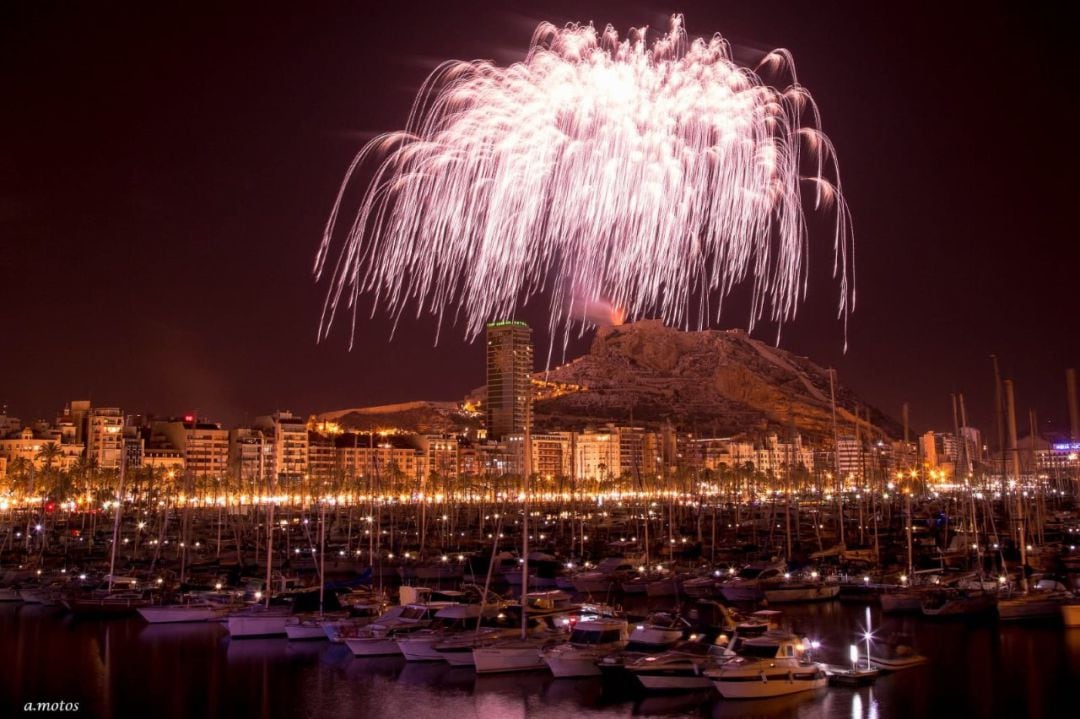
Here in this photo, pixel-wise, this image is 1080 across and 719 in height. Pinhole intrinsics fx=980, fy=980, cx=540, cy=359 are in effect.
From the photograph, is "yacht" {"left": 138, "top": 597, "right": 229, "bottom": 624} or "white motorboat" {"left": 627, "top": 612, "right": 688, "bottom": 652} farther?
"yacht" {"left": 138, "top": 597, "right": 229, "bottom": 624}

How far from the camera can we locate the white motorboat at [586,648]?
19.6m

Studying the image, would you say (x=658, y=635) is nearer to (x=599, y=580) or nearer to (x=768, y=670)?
(x=768, y=670)

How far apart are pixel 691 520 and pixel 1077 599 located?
134 feet

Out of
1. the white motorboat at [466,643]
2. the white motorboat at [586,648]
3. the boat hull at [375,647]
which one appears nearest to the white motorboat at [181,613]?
the boat hull at [375,647]

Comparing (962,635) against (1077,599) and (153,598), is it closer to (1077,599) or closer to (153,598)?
(1077,599)

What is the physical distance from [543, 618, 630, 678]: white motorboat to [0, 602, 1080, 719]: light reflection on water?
27 centimetres

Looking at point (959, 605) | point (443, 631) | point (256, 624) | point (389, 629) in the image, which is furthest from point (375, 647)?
point (959, 605)

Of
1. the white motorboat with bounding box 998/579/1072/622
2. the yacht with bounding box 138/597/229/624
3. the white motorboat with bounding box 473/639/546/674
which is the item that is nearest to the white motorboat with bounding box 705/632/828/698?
the white motorboat with bounding box 473/639/546/674

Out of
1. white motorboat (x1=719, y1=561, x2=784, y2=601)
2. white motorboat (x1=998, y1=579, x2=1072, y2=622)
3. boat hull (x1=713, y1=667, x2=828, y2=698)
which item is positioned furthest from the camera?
white motorboat (x1=719, y1=561, x2=784, y2=601)

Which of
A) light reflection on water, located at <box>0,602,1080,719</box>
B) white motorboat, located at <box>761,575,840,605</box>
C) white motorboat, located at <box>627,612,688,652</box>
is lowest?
light reflection on water, located at <box>0,602,1080,719</box>

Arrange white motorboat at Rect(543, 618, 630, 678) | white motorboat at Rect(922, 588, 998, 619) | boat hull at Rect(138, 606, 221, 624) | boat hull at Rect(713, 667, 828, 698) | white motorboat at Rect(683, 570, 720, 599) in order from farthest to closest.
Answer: white motorboat at Rect(683, 570, 720, 599) → boat hull at Rect(138, 606, 221, 624) → white motorboat at Rect(922, 588, 998, 619) → white motorboat at Rect(543, 618, 630, 678) → boat hull at Rect(713, 667, 828, 698)

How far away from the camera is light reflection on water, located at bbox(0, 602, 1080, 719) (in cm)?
1784

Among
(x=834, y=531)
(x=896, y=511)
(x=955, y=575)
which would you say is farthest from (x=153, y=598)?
(x=896, y=511)

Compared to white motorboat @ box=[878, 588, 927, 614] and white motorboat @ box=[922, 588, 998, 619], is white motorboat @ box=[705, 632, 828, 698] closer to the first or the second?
white motorboat @ box=[922, 588, 998, 619]
